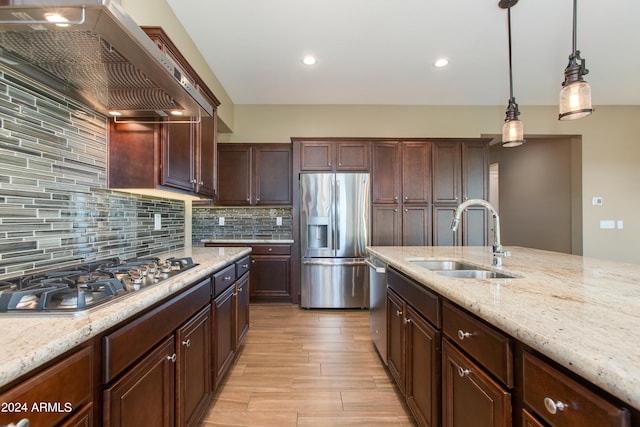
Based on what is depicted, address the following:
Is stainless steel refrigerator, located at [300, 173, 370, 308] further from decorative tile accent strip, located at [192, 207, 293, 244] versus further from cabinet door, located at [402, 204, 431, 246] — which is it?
decorative tile accent strip, located at [192, 207, 293, 244]

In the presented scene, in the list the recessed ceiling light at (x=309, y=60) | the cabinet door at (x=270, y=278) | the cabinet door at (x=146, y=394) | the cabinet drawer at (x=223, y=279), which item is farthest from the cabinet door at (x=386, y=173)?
the cabinet door at (x=146, y=394)

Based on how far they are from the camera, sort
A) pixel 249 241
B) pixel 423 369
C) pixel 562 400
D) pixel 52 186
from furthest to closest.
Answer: pixel 249 241 → pixel 423 369 → pixel 52 186 → pixel 562 400

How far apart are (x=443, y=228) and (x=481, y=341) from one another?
2.99 m

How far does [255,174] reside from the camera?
375 centimetres

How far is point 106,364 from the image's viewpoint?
0.77 metres

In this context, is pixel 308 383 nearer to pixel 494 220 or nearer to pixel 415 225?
pixel 494 220

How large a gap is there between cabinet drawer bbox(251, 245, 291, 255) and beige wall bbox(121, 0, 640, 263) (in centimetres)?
157

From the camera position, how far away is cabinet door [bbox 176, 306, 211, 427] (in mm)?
1184

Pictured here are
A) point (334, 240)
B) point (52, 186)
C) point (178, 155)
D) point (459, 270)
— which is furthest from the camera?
point (334, 240)

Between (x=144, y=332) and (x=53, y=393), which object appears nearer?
(x=53, y=393)

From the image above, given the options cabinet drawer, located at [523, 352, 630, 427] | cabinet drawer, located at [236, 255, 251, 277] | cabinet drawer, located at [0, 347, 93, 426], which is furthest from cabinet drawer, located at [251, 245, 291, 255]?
cabinet drawer, located at [523, 352, 630, 427]

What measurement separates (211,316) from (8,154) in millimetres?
1130

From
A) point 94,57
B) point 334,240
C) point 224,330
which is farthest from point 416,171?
point 94,57

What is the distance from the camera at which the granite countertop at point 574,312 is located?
50 cm
